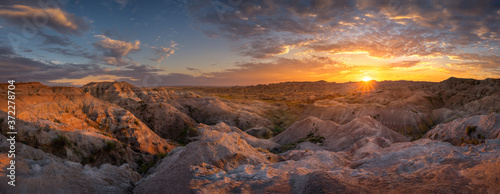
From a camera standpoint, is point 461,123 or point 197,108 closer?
point 461,123

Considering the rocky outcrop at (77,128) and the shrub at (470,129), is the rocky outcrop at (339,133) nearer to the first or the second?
the shrub at (470,129)

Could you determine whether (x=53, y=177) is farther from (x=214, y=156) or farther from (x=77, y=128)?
(x=77, y=128)

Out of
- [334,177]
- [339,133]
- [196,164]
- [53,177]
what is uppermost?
[334,177]

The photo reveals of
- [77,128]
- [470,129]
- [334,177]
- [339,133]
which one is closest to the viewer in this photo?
[334,177]

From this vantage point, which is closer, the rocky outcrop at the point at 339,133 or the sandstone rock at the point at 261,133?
the rocky outcrop at the point at 339,133

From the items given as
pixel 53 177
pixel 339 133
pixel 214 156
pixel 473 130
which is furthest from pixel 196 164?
pixel 339 133

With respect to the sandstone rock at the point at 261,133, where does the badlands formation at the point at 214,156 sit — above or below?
above

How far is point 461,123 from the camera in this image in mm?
22500

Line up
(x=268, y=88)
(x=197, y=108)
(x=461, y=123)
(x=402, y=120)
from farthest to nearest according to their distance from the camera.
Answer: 1. (x=268, y=88)
2. (x=197, y=108)
3. (x=402, y=120)
4. (x=461, y=123)

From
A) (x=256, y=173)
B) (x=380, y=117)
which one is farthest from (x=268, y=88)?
(x=256, y=173)

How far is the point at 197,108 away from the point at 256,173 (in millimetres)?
54891

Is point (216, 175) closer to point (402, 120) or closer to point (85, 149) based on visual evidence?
point (85, 149)

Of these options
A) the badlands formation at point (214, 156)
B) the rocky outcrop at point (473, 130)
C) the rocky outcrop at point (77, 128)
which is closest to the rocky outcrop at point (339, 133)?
the badlands formation at point (214, 156)

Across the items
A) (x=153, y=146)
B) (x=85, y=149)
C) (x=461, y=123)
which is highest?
(x=461, y=123)
